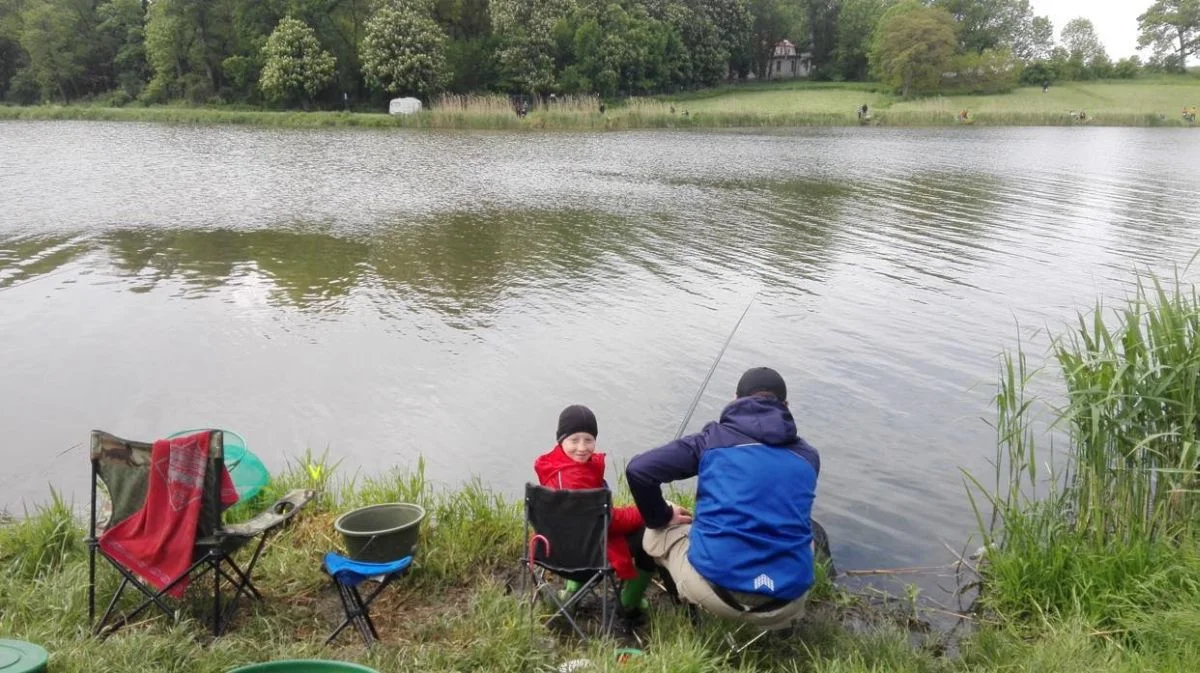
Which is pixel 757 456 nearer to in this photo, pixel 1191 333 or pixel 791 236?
pixel 1191 333

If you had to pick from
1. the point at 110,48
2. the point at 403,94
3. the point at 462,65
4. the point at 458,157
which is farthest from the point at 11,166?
the point at 110,48

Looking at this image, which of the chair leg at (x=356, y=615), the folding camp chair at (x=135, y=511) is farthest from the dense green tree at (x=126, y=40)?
the chair leg at (x=356, y=615)

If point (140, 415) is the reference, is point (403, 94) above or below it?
above

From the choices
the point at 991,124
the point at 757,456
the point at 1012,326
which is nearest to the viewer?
the point at 757,456

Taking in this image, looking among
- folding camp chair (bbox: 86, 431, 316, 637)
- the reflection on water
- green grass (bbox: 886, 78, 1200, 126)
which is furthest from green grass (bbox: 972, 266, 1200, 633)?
green grass (bbox: 886, 78, 1200, 126)

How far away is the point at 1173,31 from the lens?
7912 cm

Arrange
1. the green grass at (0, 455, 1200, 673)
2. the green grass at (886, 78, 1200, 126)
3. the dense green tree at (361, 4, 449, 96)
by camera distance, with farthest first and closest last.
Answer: the dense green tree at (361, 4, 449, 96) → the green grass at (886, 78, 1200, 126) → the green grass at (0, 455, 1200, 673)

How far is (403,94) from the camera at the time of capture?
165ft

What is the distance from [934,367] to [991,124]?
141 feet

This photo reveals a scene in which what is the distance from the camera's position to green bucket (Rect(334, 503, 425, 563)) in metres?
3.62

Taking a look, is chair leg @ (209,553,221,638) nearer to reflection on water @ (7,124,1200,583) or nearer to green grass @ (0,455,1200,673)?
green grass @ (0,455,1200,673)

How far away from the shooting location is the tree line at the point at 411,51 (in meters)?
50.6

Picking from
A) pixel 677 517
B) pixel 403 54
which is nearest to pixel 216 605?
pixel 677 517

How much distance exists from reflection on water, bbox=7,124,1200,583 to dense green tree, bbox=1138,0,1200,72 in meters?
70.3
